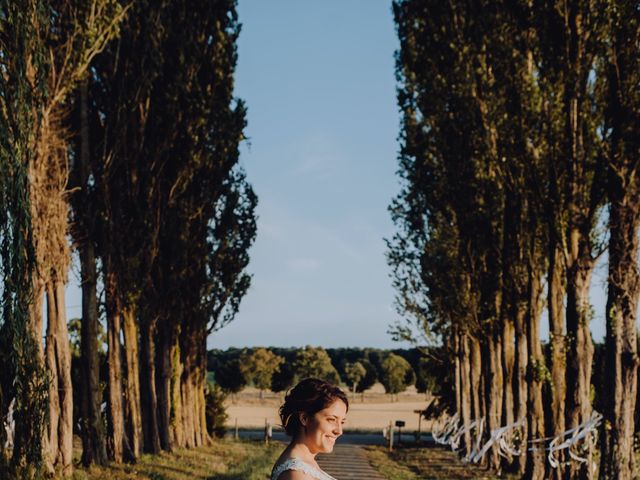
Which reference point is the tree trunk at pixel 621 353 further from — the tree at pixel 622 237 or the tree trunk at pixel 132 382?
the tree trunk at pixel 132 382

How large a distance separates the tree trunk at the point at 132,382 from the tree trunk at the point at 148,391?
2002 millimetres

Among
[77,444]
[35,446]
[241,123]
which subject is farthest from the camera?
[77,444]

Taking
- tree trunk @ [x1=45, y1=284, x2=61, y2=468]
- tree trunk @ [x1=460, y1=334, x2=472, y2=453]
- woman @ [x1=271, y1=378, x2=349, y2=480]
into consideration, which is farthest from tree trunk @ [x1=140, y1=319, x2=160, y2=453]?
woman @ [x1=271, y1=378, x2=349, y2=480]

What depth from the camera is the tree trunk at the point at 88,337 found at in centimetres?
1875

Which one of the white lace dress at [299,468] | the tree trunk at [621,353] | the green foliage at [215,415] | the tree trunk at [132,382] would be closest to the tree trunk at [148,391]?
the tree trunk at [132,382]

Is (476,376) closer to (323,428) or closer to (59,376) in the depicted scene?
(59,376)

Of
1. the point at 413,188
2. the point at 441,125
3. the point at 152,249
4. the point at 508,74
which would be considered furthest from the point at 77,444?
the point at 508,74

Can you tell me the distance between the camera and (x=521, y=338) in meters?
21.4

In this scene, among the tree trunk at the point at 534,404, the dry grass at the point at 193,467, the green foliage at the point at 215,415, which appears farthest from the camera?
the green foliage at the point at 215,415

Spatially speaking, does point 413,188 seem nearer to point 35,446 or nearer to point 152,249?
point 152,249

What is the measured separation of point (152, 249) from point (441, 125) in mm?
9085

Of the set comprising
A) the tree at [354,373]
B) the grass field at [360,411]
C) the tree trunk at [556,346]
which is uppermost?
the tree trunk at [556,346]

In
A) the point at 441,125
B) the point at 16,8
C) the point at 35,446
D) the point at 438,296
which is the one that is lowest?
the point at 35,446

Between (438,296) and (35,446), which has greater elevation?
(438,296)
